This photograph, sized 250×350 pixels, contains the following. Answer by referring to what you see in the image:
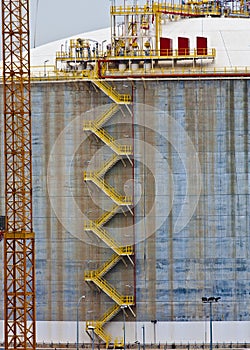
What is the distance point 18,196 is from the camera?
372ft

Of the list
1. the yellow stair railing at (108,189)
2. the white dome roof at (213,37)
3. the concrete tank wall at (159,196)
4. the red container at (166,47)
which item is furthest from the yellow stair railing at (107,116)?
the white dome roof at (213,37)

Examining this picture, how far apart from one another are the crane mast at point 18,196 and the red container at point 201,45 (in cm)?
1452

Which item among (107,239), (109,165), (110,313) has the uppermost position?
(109,165)

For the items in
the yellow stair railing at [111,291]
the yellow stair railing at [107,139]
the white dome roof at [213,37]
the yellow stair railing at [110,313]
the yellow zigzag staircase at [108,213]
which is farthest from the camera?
the white dome roof at [213,37]

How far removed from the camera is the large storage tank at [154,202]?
4838 inches

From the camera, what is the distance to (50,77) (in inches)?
4936

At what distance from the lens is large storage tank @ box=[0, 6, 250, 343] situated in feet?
403

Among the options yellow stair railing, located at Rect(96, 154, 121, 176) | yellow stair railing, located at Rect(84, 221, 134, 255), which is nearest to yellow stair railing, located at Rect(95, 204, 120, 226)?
yellow stair railing, located at Rect(84, 221, 134, 255)

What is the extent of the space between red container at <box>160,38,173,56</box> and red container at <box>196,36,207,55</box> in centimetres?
220

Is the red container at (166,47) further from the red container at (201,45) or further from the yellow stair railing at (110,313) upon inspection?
the yellow stair railing at (110,313)

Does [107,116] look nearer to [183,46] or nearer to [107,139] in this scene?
[107,139]

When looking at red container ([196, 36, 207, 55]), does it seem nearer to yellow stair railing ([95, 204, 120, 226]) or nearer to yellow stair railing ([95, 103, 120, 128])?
yellow stair railing ([95, 103, 120, 128])

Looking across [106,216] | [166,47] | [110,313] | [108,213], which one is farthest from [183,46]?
[110,313]

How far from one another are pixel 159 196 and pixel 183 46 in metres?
13.2
